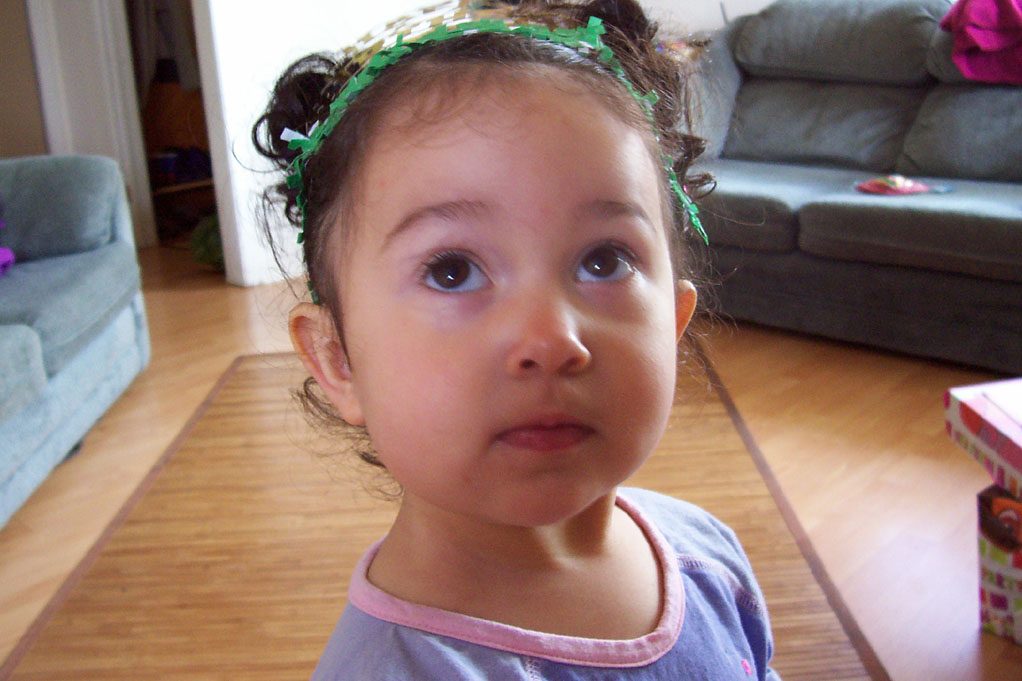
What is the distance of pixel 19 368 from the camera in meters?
1.89

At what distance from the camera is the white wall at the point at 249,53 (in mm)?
3635

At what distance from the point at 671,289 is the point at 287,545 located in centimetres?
136

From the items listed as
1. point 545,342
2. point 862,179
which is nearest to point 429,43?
point 545,342

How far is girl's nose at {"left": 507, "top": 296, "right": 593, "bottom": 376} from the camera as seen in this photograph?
1.83ft

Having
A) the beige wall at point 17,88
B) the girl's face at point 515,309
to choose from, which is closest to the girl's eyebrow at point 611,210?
the girl's face at point 515,309

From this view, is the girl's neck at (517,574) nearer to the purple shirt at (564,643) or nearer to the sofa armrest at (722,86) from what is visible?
the purple shirt at (564,643)

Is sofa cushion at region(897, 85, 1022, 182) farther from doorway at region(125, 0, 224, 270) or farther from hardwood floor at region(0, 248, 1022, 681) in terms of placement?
doorway at region(125, 0, 224, 270)

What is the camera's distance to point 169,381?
109 inches

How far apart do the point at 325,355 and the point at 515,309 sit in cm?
25

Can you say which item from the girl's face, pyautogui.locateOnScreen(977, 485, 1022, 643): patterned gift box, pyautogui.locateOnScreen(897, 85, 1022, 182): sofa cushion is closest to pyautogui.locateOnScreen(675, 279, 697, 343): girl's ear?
the girl's face

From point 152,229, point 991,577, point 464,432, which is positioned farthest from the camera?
point 152,229

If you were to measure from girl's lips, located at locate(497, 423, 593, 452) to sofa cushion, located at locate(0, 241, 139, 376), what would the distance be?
5.94ft

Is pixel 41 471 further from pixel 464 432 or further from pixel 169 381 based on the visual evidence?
pixel 464 432

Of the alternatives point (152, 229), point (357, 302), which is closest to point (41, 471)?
point (357, 302)
